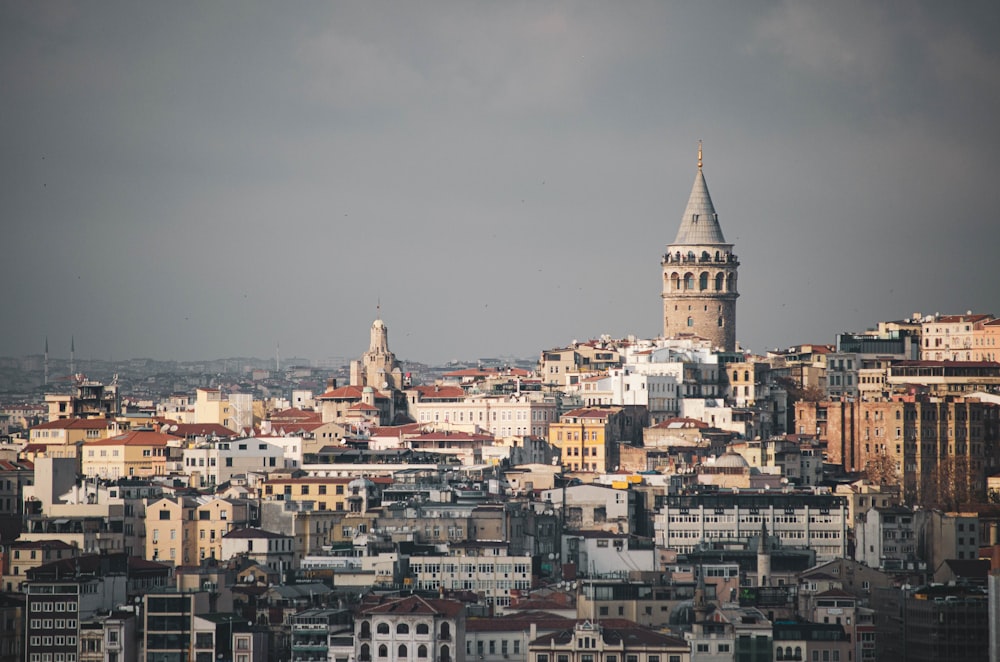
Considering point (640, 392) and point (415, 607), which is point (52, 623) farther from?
point (640, 392)

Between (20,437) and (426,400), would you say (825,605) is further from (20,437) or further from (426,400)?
(20,437)

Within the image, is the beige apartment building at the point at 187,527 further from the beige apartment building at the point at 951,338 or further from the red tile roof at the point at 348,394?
the beige apartment building at the point at 951,338

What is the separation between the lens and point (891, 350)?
134875 mm

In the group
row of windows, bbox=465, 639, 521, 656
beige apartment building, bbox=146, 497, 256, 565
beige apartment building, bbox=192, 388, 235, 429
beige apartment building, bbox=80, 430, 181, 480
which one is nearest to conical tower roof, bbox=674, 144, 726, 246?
beige apartment building, bbox=192, 388, 235, 429

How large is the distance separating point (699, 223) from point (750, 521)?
46443 millimetres

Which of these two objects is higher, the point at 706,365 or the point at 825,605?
the point at 706,365

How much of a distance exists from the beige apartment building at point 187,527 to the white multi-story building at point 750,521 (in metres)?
14.6

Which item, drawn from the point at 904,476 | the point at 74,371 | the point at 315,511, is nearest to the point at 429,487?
the point at 315,511

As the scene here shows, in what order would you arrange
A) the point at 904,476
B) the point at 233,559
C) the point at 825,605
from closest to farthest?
the point at 825,605
the point at 233,559
the point at 904,476

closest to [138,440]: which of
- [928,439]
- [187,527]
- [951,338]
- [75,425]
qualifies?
[75,425]

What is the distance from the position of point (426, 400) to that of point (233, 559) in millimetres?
43680

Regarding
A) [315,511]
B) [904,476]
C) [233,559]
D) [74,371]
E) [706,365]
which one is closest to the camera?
[233,559]

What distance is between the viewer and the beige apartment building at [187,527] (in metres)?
94.5

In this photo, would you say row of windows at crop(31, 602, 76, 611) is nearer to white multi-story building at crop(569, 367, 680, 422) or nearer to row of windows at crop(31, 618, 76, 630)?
row of windows at crop(31, 618, 76, 630)
